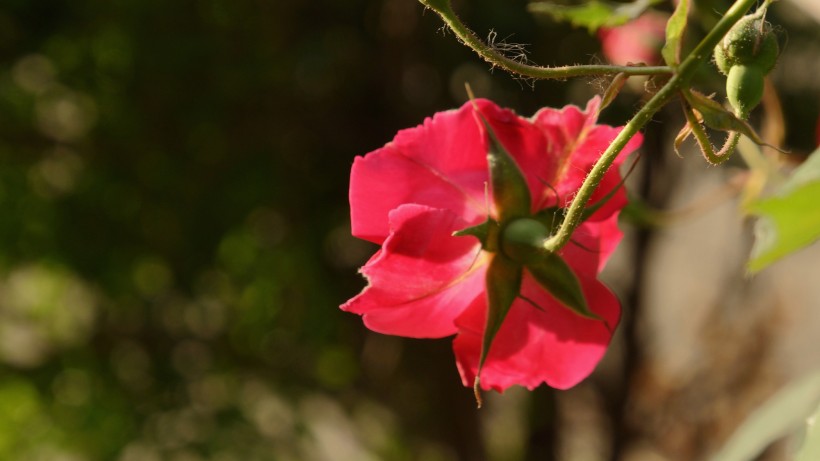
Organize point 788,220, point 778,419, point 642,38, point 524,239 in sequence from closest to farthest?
point 788,220
point 524,239
point 778,419
point 642,38

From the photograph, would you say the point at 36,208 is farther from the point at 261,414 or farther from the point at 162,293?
the point at 261,414

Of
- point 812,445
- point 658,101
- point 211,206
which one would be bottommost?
point 211,206

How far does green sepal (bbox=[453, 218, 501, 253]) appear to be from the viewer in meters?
0.36

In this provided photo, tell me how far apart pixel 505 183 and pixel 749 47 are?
0.32 feet

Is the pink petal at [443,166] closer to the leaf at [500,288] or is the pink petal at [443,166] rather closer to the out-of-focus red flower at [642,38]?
the leaf at [500,288]

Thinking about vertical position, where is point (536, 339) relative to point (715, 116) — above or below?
below

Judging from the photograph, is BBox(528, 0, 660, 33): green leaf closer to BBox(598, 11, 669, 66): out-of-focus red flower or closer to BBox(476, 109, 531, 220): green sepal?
BBox(476, 109, 531, 220): green sepal

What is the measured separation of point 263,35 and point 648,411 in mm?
1020

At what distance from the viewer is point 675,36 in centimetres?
30

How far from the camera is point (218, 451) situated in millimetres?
1565

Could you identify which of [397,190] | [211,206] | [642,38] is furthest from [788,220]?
[211,206]

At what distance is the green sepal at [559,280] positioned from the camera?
371 mm

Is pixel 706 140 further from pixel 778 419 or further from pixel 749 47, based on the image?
pixel 778 419

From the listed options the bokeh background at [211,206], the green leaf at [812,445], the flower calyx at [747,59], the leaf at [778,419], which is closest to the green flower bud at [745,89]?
the flower calyx at [747,59]
